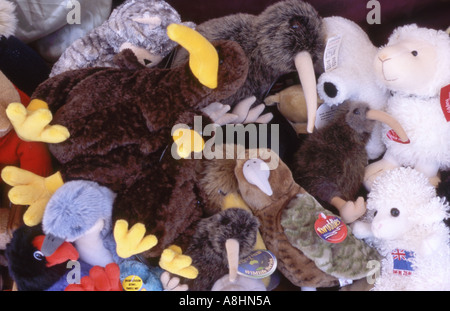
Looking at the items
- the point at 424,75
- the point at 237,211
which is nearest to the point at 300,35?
the point at 424,75

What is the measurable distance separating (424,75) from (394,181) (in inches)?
8.3

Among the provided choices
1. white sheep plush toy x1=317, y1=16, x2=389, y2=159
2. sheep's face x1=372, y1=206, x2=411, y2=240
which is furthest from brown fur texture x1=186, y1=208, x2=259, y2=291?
white sheep plush toy x1=317, y1=16, x2=389, y2=159

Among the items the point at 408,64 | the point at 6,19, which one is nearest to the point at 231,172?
the point at 408,64

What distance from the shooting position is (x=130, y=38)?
91cm

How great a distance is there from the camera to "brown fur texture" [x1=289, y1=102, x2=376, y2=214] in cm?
86

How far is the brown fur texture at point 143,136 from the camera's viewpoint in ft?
2.50

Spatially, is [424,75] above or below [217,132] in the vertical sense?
above

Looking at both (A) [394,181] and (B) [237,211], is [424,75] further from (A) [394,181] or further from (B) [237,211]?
(B) [237,211]

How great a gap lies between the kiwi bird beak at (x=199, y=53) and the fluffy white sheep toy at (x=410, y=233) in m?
0.40

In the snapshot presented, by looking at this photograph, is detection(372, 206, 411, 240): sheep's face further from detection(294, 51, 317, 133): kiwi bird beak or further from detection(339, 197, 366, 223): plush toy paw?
detection(294, 51, 317, 133): kiwi bird beak

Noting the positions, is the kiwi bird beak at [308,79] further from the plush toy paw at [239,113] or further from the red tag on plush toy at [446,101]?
the red tag on plush toy at [446,101]

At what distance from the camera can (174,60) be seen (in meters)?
0.93

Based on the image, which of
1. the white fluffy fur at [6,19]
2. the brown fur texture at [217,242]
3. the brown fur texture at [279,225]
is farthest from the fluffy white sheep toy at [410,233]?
the white fluffy fur at [6,19]

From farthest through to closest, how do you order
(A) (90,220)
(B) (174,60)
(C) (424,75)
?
(B) (174,60) → (C) (424,75) → (A) (90,220)
